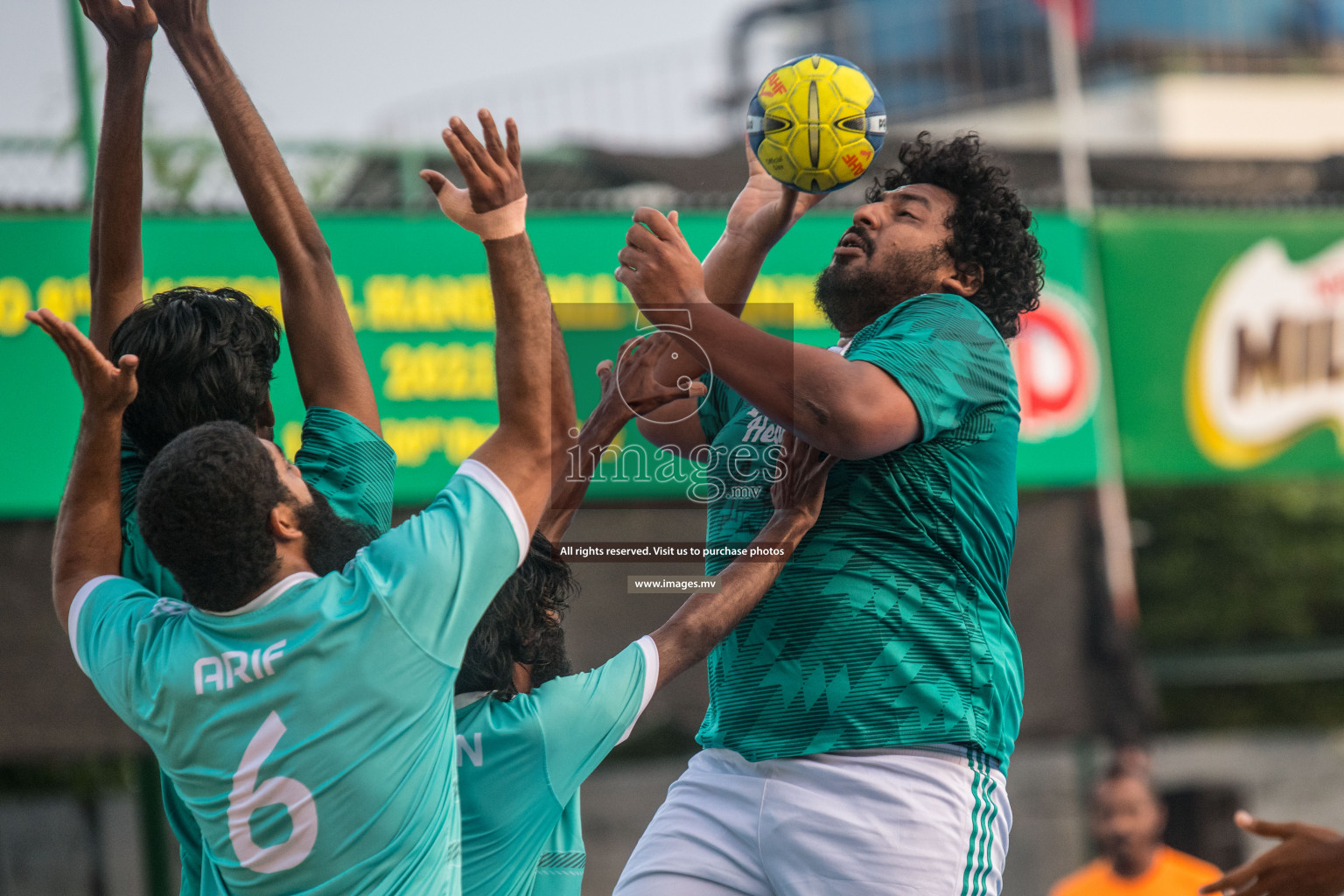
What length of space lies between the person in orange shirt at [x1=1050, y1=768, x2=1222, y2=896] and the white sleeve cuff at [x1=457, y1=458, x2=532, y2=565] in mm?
5571

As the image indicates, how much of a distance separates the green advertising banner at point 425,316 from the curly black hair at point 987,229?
6.40ft

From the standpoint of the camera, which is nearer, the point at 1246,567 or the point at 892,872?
the point at 892,872

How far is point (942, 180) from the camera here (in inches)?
132

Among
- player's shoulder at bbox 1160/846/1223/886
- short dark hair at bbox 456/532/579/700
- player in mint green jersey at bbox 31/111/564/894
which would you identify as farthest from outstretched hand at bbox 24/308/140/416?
player's shoulder at bbox 1160/846/1223/886

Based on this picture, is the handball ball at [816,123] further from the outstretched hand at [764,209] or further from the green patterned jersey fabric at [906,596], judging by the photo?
the green patterned jersey fabric at [906,596]

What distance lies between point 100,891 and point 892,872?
6212 millimetres

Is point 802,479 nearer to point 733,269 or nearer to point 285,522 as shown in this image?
point 733,269

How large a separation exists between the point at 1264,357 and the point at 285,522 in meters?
6.68

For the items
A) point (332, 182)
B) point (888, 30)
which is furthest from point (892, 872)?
point (888, 30)

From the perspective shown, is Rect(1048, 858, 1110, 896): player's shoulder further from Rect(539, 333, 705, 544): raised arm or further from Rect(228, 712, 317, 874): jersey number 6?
Rect(228, 712, 317, 874): jersey number 6

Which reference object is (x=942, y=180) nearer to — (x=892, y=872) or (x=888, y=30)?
(x=892, y=872)

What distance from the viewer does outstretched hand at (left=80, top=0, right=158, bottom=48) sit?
9.90 ft

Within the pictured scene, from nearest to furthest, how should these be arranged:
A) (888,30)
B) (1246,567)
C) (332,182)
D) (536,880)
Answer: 1. (536,880)
2. (332,182)
3. (1246,567)
4. (888,30)

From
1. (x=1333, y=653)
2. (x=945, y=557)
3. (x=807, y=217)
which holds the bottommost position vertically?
(x=1333, y=653)
